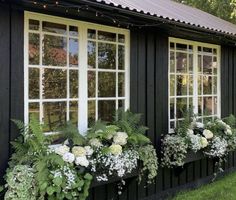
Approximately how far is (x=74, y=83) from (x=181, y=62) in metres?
2.51

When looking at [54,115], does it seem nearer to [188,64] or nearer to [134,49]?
[134,49]

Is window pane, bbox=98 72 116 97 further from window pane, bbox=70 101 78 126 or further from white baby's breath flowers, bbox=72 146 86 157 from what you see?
white baby's breath flowers, bbox=72 146 86 157

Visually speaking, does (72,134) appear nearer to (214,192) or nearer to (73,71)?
(73,71)

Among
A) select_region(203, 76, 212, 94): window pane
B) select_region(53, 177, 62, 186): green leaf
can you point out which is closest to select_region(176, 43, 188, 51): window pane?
select_region(203, 76, 212, 94): window pane

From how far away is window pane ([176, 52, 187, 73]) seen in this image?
22.0 ft

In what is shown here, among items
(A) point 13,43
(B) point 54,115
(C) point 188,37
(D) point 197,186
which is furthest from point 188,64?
(A) point 13,43

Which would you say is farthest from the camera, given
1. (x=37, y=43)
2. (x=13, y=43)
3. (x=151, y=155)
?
(x=151, y=155)

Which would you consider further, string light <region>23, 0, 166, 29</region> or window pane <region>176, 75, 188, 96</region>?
window pane <region>176, 75, 188, 96</region>

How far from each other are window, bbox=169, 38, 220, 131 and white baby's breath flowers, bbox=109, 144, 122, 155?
6.79 ft

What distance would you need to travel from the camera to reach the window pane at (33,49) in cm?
441

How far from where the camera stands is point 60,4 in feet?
13.8

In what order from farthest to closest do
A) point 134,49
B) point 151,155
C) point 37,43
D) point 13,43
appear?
point 134,49
point 151,155
point 37,43
point 13,43

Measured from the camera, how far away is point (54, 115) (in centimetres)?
472

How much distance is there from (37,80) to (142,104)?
6.06 feet
